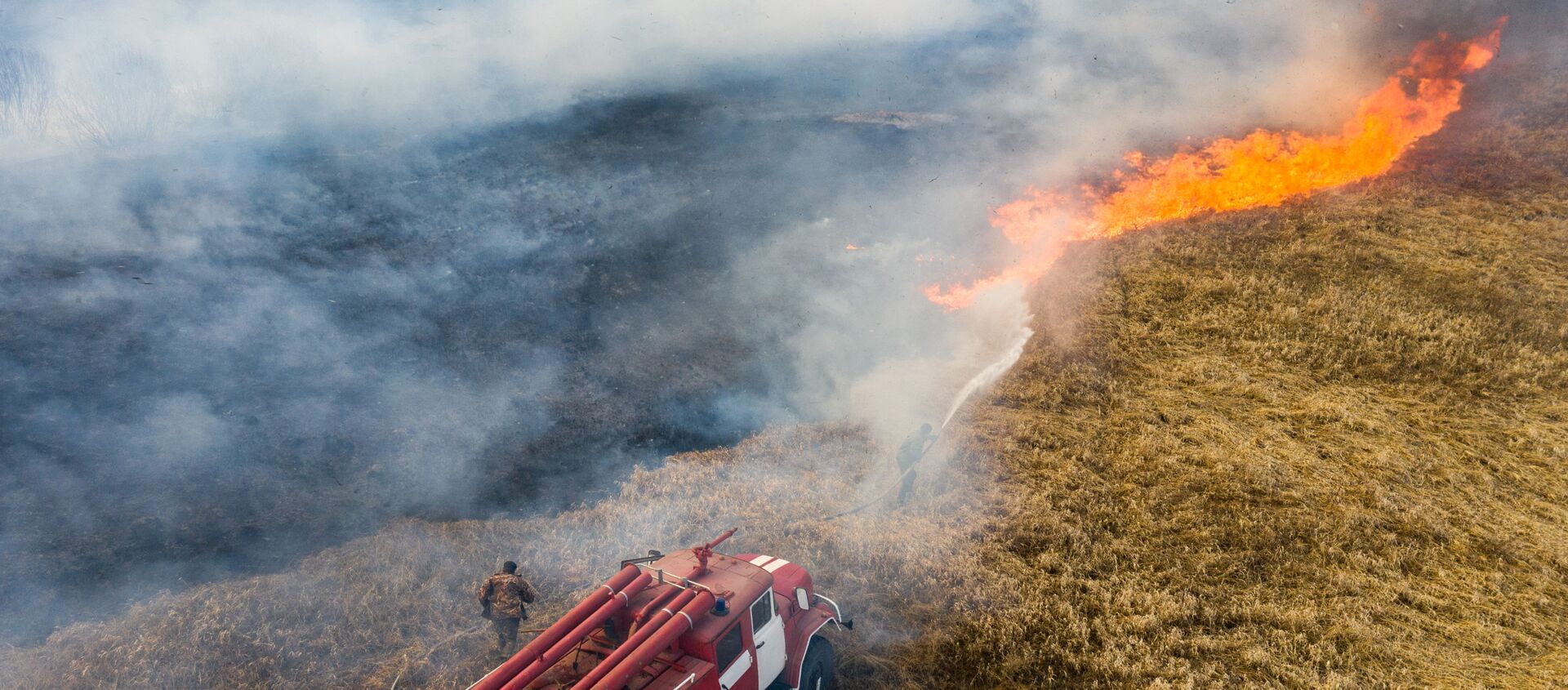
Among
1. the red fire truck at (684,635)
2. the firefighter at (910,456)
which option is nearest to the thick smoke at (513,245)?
the firefighter at (910,456)

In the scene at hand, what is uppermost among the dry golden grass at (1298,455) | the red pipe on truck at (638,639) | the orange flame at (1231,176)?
the orange flame at (1231,176)

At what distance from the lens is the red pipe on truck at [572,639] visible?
20.6 feet

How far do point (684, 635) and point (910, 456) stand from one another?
21.6 ft

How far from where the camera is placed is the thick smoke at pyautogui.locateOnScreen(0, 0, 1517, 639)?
41.0ft

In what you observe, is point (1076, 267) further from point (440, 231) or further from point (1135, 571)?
point (440, 231)

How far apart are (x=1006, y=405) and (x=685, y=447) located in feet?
20.3

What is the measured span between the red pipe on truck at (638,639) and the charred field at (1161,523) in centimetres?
319

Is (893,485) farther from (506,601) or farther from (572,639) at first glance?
(572,639)

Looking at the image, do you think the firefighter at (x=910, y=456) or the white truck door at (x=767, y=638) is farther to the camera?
the firefighter at (x=910, y=456)

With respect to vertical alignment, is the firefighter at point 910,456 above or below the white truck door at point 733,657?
below

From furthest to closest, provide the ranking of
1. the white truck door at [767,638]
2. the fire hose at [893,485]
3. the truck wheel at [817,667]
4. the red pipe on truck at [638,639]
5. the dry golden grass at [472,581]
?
the fire hose at [893,485]
the dry golden grass at [472,581]
the truck wheel at [817,667]
the white truck door at [767,638]
the red pipe on truck at [638,639]

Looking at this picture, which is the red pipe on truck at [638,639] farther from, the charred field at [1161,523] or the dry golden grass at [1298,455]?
the dry golden grass at [1298,455]

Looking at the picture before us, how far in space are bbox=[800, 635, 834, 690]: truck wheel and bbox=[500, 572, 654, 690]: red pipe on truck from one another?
7.67 feet

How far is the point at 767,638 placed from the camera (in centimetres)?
784
